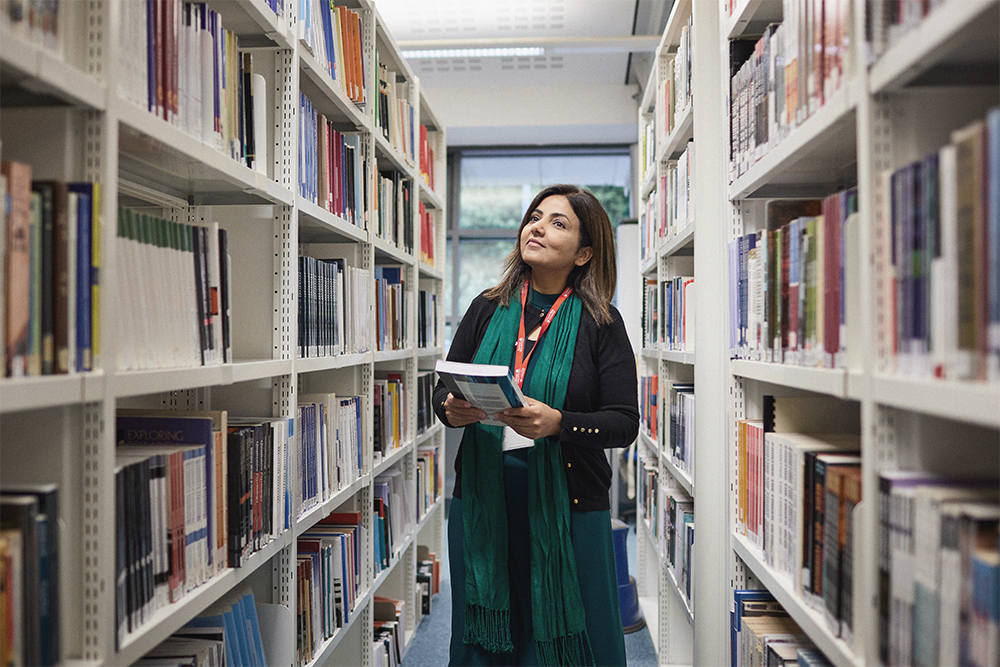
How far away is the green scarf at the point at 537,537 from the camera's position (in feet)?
5.79

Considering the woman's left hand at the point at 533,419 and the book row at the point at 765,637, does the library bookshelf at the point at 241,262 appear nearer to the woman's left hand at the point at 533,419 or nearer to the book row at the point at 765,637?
the woman's left hand at the point at 533,419

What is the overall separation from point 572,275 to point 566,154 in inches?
162

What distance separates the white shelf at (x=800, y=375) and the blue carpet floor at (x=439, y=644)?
66.8 inches

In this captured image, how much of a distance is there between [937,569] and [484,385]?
89 centimetres

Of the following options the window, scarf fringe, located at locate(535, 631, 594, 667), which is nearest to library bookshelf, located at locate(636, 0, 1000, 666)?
scarf fringe, located at locate(535, 631, 594, 667)

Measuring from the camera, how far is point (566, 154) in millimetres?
5855

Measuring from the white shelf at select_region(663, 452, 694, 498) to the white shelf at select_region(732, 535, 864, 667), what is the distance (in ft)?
2.05

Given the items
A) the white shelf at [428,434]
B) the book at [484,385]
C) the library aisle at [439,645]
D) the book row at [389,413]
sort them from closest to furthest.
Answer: the book at [484,385] → the book row at [389,413] → the library aisle at [439,645] → the white shelf at [428,434]

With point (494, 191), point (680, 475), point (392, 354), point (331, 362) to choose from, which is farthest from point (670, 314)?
point (494, 191)

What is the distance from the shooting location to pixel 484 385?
1485mm

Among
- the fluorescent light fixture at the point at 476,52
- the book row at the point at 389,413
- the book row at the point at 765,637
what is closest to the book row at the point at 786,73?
the book row at the point at 765,637

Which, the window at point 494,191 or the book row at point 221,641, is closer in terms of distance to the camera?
the book row at point 221,641

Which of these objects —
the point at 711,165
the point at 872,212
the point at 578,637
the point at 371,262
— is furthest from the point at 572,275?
the point at 872,212

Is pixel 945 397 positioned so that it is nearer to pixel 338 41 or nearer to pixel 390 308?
pixel 338 41
